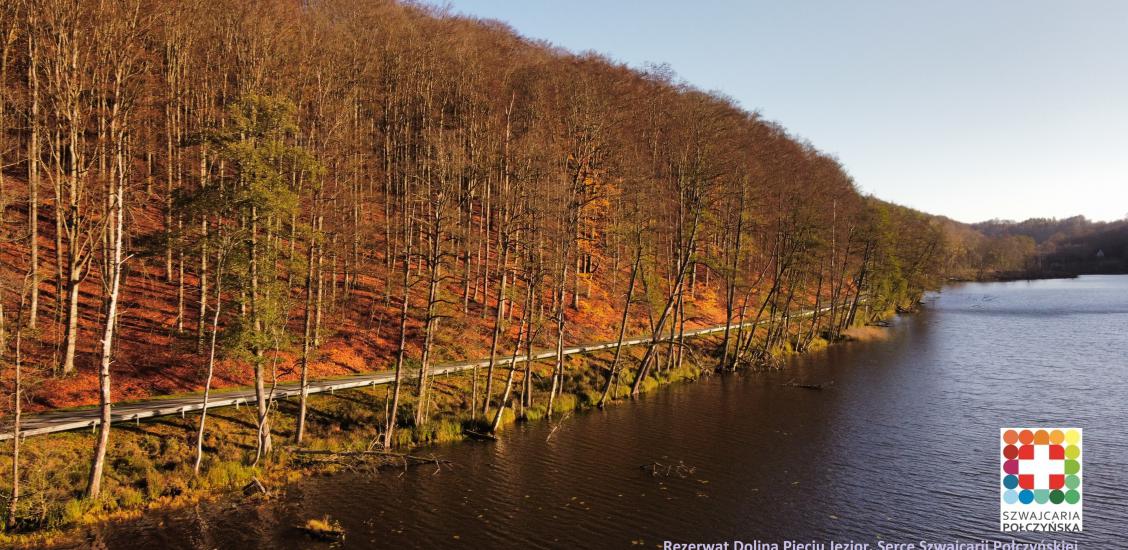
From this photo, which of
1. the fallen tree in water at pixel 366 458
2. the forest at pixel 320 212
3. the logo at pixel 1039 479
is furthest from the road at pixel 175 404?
the logo at pixel 1039 479

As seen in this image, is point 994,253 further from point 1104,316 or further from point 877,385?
point 877,385

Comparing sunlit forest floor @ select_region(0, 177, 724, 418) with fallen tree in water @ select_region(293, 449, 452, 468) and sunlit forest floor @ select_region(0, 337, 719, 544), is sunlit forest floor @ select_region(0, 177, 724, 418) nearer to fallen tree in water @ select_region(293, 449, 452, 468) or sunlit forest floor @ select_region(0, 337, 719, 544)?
sunlit forest floor @ select_region(0, 337, 719, 544)

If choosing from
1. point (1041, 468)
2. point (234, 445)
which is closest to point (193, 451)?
point (234, 445)

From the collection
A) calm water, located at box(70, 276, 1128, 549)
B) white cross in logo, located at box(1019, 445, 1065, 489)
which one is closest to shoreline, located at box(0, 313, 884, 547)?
calm water, located at box(70, 276, 1128, 549)

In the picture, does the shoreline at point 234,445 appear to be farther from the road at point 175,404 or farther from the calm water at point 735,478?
the calm water at point 735,478

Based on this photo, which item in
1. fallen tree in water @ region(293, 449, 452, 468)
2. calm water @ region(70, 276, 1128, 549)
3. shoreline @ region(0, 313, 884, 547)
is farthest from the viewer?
fallen tree in water @ region(293, 449, 452, 468)

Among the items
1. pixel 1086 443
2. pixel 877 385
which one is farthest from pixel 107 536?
pixel 877 385
